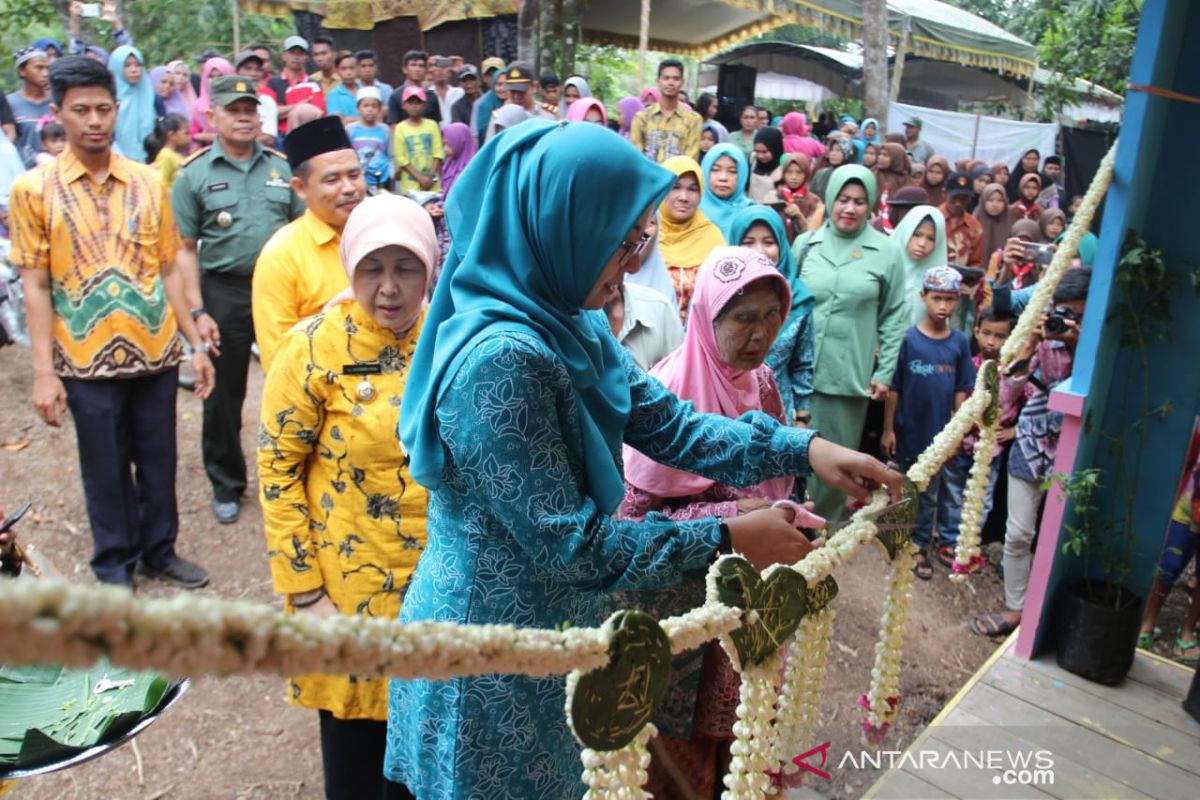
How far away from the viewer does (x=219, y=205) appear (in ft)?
14.0

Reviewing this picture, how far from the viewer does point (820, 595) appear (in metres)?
1.65

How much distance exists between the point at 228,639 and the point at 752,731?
1.02 m

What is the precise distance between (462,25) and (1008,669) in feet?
41.4

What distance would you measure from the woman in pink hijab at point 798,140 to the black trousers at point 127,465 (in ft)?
25.4

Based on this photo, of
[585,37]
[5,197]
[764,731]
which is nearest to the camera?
[764,731]

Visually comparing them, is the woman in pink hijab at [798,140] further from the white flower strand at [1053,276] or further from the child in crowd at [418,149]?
the white flower strand at [1053,276]

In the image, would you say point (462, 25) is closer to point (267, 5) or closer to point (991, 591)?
point (267, 5)

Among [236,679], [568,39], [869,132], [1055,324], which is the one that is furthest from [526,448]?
[568,39]

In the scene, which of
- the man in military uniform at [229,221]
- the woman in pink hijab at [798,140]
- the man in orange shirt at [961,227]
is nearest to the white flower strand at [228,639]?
the man in military uniform at [229,221]

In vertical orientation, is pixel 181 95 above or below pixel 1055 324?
above

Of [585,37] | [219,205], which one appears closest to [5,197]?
[219,205]

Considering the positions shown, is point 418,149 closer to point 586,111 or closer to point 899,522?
point 586,111

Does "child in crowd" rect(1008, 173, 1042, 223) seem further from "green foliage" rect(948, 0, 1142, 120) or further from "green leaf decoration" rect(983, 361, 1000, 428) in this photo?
"green leaf decoration" rect(983, 361, 1000, 428)

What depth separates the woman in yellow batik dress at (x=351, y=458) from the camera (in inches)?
82.1
